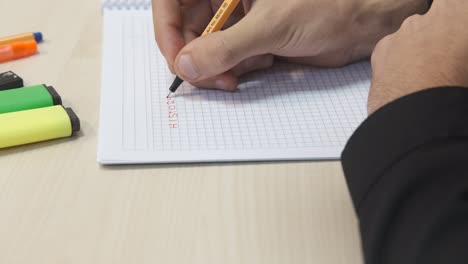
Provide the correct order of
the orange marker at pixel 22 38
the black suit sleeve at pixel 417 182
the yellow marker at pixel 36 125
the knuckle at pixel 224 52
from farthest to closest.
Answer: the orange marker at pixel 22 38 < the knuckle at pixel 224 52 < the yellow marker at pixel 36 125 < the black suit sleeve at pixel 417 182

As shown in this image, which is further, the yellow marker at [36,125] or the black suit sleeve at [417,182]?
the yellow marker at [36,125]

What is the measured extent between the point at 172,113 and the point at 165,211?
6.8 inches

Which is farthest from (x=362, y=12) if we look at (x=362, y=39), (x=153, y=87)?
(x=153, y=87)

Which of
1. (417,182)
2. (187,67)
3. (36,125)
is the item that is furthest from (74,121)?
(417,182)

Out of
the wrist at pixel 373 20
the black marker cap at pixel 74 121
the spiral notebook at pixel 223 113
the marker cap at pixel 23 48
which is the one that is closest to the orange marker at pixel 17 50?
the marker cap at pixel 23 48

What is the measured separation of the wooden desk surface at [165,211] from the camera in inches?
19.6

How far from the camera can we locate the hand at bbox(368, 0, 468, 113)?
528 millimetres

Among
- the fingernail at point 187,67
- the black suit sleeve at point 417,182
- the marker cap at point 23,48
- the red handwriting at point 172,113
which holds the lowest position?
the red handwriting at point 172,113

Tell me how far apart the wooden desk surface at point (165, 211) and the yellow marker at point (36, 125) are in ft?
0.04

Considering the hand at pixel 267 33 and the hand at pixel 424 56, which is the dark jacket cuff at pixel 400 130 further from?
the hand at pixel 267 33

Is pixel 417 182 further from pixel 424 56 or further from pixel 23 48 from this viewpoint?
→ pixel 23 48

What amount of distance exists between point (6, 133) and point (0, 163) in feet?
0.10

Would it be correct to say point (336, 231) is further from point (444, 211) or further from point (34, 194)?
point (34, 194)

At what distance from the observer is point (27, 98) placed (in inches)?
25.9
